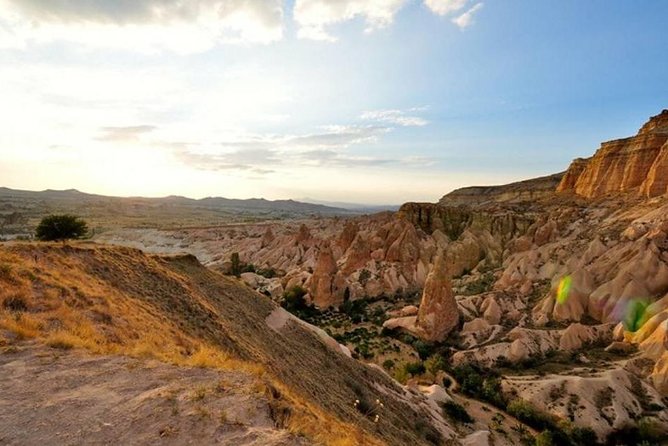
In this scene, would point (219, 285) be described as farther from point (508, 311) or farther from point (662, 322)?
point (662, 322)

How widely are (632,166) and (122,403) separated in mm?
84139

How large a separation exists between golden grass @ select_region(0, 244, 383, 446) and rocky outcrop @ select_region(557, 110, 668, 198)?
2632 inches

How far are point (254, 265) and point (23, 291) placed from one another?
66729 millimetres

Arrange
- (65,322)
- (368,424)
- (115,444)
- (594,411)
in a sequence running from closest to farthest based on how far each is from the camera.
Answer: (115,444)
(65,322)
(368,424)
(594,411)

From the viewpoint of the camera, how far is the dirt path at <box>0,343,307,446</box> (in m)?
6.86

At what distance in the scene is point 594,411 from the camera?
24312mm

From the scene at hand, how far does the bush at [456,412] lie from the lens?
2344 centimetres

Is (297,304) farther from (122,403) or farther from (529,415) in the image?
(122,403)

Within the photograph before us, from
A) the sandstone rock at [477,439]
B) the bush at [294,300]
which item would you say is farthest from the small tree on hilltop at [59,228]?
the sandstone rock at [477,439]

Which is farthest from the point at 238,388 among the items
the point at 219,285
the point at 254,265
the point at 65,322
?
the point at 254,265

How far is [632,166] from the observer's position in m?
68.4

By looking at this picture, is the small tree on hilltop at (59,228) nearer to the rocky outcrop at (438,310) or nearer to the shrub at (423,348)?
the shrub at (423,348)

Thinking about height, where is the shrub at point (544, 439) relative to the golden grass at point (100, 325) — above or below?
below

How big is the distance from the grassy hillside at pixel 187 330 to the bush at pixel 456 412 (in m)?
3.98
